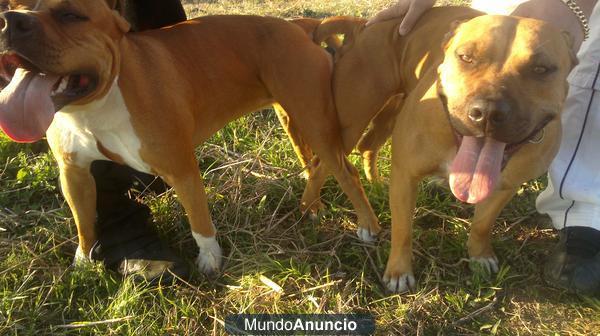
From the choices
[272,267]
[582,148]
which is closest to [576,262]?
[582,148]

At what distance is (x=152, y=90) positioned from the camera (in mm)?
2428

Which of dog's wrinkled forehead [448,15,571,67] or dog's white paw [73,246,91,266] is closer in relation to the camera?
dog's wrinkled forehead [448,15,571,67]

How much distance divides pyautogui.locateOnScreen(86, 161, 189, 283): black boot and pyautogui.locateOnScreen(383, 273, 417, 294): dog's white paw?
1.11m

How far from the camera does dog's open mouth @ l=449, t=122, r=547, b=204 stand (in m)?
2.15

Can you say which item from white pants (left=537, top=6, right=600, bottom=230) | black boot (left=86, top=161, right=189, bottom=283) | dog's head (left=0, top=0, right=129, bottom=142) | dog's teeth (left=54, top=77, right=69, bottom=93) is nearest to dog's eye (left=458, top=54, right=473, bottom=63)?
white pants (left=537, top=6, right=600, bottom=230)

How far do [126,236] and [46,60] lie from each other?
1.32 m

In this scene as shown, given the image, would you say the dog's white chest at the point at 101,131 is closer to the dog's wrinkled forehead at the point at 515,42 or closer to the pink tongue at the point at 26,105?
the pink tongue at the point at 26,105

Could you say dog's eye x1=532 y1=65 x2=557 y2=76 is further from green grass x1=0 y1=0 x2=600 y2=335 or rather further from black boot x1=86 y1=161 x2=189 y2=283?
black boot x1=86 y1=161 x2=189 y2=283

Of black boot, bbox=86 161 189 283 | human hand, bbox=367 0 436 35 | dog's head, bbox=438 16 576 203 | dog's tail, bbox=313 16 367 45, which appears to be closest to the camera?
dog's head, bbox=438 16 576 203

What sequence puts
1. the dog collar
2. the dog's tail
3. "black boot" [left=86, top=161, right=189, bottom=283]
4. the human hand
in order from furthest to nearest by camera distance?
1. the dog's tail
2. the human hand
3. "black boot" [left=86, top=161, right=189, bottom=283]
4. the dog collar

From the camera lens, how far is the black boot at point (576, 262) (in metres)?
2.74

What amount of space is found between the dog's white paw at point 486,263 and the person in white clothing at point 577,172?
0.89ft

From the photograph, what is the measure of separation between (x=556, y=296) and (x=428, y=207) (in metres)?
0.90

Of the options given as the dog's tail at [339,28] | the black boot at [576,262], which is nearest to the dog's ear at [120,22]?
the dog's tail at [339,28]
